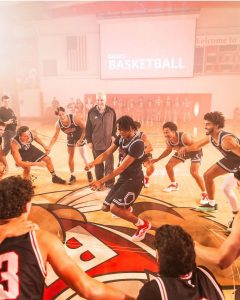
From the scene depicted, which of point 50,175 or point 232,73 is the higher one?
point 232,73

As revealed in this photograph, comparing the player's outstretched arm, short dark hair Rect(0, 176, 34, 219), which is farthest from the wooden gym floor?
short dark hair Rect(0, 176, 34, 219)

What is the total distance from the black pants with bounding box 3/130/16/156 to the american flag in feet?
4.65

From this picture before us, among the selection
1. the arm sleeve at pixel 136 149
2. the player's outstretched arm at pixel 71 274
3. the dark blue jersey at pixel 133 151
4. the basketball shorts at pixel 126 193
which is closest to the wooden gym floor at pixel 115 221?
the basketball shorts at pixel 126 193

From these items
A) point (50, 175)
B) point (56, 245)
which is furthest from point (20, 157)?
point (56, 245)

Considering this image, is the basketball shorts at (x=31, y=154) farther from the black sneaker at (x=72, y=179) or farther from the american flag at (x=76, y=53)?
the american flag at (x=76, y=53)

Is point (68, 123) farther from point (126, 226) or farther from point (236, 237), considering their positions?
point (236, 237)

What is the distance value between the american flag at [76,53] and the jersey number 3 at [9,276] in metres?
3.53

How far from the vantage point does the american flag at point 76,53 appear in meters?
4.32

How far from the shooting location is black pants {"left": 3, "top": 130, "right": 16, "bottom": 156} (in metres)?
4.65

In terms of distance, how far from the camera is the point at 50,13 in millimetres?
4328

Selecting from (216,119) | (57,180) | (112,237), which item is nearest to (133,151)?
(112,237)

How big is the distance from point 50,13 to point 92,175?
2.63m

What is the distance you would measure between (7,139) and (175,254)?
13.1ft

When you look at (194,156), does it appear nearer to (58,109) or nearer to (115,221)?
(115,221)
